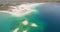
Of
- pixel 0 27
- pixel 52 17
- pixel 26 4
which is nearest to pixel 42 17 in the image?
pixel 52 17

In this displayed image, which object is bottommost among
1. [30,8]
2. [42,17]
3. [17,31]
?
[17,31]

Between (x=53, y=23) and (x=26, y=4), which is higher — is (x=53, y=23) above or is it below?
below

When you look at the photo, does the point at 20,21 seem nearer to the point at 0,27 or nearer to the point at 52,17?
the point at 0,27

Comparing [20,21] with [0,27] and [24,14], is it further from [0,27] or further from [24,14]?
[0,27]

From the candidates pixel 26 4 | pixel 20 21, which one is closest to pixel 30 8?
pixel 26 4

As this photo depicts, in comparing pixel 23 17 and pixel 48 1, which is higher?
pixel 48 1

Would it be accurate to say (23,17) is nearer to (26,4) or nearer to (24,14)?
(24,14)

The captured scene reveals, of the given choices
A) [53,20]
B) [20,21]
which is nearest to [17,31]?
[20,21]
